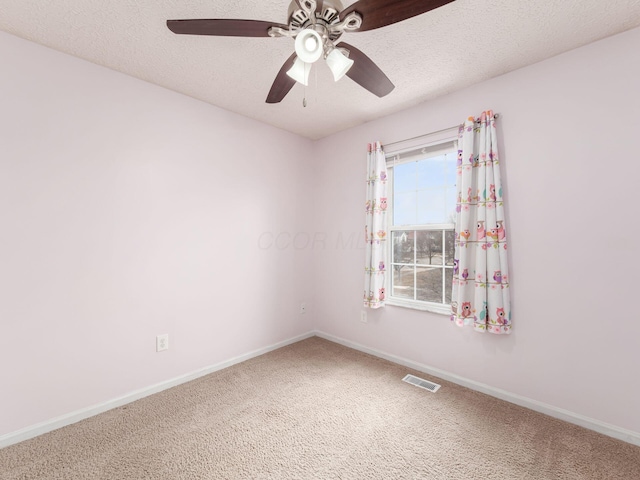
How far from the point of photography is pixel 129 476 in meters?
1.50

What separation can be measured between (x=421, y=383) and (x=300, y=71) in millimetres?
2487

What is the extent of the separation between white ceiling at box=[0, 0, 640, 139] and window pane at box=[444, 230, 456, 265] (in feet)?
4.01

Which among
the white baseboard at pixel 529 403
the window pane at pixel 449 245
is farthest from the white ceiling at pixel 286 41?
the white baseboard at pixel 529 403

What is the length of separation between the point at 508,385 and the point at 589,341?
0.63 metres

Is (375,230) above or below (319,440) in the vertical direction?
above

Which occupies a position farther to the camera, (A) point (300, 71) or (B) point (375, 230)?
(B) point (375, 230)

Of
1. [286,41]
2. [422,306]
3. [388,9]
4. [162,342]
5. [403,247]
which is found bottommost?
[162,342]

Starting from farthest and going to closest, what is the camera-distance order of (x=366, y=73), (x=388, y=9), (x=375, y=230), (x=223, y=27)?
(x=375, y=230)
(x=366, y=73)
(x=223, y=27)
(x=388, y=9)

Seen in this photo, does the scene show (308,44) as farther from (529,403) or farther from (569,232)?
(529,403)

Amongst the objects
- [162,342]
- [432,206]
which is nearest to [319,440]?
[162,342]

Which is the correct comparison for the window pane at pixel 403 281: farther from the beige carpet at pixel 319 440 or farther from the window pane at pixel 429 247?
the beige carpet at pixel 319 440

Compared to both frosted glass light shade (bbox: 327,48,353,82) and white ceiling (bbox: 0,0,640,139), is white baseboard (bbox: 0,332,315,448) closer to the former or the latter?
white ceiling (bbox: 0,0,640,139)

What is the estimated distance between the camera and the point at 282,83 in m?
1.68

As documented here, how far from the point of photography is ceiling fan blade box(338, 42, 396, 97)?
4.76 ft
